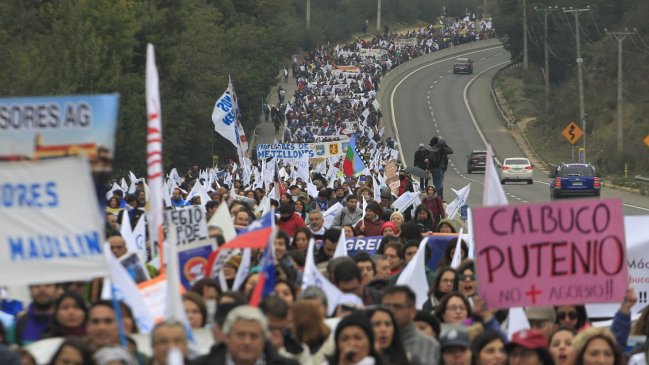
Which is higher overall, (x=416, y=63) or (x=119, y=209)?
(x=416, y=63)

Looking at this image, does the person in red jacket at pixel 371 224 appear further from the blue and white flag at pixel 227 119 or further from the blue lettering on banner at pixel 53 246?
the blue and white flag at pixel 227 119

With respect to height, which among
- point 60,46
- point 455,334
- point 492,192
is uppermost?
point 60,46

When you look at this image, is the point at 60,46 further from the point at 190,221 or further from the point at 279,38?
the point at 279,38

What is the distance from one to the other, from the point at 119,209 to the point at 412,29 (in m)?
130

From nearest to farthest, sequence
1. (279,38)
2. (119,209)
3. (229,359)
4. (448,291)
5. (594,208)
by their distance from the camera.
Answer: (229,359), (594,208), (448,291), (119,209), (279,38)

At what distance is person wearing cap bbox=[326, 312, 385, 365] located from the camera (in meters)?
9.47

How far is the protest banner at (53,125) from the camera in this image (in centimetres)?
1085

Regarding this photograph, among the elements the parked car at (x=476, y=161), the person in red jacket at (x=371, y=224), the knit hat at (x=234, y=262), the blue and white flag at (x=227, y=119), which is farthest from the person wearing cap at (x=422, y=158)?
the parked car at (x=476, y=161)

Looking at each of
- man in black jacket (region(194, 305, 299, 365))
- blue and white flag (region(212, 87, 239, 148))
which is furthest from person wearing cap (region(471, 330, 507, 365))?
blue and white flag (region(212, 87, 239, 148))

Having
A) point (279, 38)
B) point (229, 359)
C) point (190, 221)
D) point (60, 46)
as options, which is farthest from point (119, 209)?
point (279, 38)

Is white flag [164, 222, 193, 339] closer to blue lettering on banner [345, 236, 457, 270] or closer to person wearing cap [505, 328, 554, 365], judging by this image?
person wearing cap [505, 328, 554, 365]

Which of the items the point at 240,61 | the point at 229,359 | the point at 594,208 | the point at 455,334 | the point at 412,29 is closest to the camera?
the point at 229,359

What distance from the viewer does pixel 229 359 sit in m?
9.03

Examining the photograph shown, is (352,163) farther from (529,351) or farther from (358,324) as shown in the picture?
(358,324)
